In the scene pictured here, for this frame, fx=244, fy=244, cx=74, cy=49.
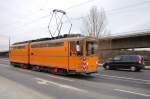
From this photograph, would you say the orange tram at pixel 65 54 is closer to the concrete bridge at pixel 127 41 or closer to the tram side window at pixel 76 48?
the tram side window at pixel 76 48

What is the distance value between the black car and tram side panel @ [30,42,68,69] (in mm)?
8724

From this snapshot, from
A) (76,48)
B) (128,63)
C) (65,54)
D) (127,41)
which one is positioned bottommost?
(128,63)

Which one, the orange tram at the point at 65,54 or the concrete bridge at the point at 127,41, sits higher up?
the concrete bridge at the point at 127,41

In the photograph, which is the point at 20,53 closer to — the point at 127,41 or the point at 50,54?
the point at 50,54

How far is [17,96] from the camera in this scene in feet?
34.0

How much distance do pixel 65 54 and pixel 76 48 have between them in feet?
4.54

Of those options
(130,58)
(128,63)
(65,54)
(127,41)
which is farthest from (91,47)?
(127,41)

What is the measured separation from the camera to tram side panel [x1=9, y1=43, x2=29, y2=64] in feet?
91.7

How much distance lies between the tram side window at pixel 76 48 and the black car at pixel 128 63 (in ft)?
32.4

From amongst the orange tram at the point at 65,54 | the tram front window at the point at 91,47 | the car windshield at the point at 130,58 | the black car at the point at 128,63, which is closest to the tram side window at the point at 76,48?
the orange tram at the point at 65,54

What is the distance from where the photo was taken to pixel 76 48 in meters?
18.1

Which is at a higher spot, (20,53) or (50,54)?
(20,53)

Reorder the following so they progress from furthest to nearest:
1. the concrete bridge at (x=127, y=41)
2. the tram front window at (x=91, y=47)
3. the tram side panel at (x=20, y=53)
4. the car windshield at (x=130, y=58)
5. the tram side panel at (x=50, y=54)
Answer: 1. the concrete bridge at (x=127, y=41)
2. the tram side panel at (x=20, y=53)
3. the car windshield at (x=130, y=58)
4. the tram side panel at (x=50, y=54)
5. the tram front window at (x=91, y=47)

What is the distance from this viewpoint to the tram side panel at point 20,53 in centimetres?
2795
